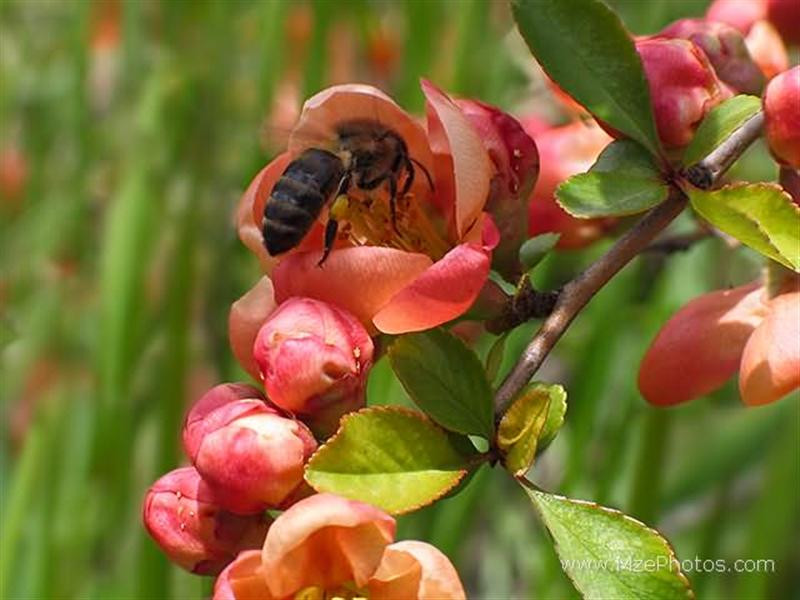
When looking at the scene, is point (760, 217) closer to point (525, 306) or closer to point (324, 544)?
point (525, 306)

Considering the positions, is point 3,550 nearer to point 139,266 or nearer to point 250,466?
point 139,266

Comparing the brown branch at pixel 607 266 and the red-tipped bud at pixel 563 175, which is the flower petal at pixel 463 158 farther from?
the red-tipped bud at pixel 563 175

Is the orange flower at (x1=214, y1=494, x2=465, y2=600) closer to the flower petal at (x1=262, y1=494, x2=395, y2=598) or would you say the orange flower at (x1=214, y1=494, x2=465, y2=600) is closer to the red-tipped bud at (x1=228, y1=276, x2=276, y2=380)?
the flower petal at (x1=262, y1=494, x2=395, y2=598)

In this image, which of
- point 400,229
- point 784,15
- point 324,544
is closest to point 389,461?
point 324,544

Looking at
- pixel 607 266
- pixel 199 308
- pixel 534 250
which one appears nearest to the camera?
pixel 607 266

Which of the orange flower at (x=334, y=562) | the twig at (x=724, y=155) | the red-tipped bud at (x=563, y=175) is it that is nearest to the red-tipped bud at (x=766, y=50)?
the red-tipped bud at (x=563, y=175)

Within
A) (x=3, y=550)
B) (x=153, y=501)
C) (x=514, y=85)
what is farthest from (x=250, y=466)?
(x=514, y=85)
